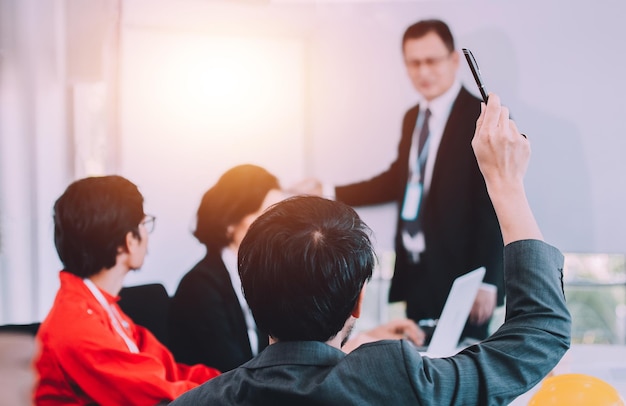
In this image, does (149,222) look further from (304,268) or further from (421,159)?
(304,268)

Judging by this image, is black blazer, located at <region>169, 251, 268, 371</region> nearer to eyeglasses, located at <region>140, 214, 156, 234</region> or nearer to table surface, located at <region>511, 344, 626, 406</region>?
eyeglasses, located at <region>140, 214, 156, 234</region>

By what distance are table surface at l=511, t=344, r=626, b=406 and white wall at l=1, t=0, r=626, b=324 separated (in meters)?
0.39

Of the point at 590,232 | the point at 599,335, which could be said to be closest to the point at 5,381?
the point at 590,232

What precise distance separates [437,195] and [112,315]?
1290 mm

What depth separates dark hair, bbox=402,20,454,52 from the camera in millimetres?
2443

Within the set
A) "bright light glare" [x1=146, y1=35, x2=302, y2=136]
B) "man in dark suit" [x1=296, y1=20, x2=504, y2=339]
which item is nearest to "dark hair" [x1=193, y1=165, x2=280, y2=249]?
"bright light glare" [x1=146, y1=35, x2=302, y2=136]

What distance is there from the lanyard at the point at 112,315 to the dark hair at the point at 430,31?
1.48 m

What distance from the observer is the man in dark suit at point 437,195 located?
7.94ft

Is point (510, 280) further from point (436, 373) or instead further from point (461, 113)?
point (461, 113)

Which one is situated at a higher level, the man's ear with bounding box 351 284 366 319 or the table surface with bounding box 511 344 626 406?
the man's ear with bounding box 351 284 366 319

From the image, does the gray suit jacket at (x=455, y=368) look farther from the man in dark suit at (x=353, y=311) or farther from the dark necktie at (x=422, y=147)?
the dark necktie at (x=422, y=147)

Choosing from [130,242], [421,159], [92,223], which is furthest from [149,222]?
[421,159]

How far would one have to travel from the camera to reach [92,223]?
206 cm

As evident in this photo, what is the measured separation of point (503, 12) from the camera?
7.95 ft
